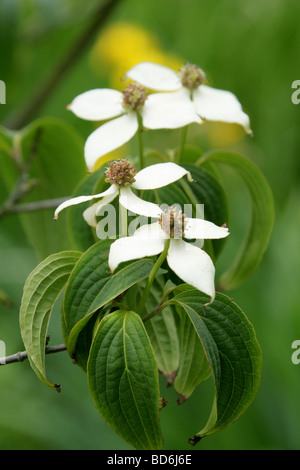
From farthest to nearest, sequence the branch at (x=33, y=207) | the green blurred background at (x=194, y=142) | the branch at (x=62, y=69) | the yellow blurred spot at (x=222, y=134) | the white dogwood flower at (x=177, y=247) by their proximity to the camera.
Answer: the yellow blurred spot at (x=222, y=134)
the green blurred background at (x=194, y=142)
the branch at (x=62, y=69)
the branch at (x=33, y=207)
the white dogwood flower at (x=177, y=247)

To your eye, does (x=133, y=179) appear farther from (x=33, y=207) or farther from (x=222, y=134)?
(x=222, y=134)

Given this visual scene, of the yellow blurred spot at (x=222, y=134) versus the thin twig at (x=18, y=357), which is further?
the yellow blurred spot at (x=222, y=134)

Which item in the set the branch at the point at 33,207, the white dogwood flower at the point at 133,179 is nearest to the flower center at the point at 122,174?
the white dogwood flower at the point at 133,179

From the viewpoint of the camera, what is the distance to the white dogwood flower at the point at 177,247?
0.43 metres

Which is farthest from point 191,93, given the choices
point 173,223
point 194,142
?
point 194,142

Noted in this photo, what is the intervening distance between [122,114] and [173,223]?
0.20 m

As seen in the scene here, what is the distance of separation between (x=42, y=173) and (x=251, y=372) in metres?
0.51

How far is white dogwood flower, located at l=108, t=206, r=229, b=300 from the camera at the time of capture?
43 centimetres

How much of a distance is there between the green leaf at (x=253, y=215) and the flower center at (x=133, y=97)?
104 mm

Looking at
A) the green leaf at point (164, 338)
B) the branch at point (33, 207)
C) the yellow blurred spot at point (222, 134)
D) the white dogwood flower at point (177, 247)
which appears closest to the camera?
the white dogwood flower at point (177, 247)

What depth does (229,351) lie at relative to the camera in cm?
48

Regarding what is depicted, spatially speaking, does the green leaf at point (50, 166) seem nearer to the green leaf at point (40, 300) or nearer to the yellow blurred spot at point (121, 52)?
the green leaf at point (40, 300)

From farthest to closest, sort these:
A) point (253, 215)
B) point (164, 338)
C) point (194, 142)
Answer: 1. point (194, 142)
2. point (253, 215)
3. point (164, 338)

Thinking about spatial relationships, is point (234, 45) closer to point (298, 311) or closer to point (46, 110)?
point (46, 110)
